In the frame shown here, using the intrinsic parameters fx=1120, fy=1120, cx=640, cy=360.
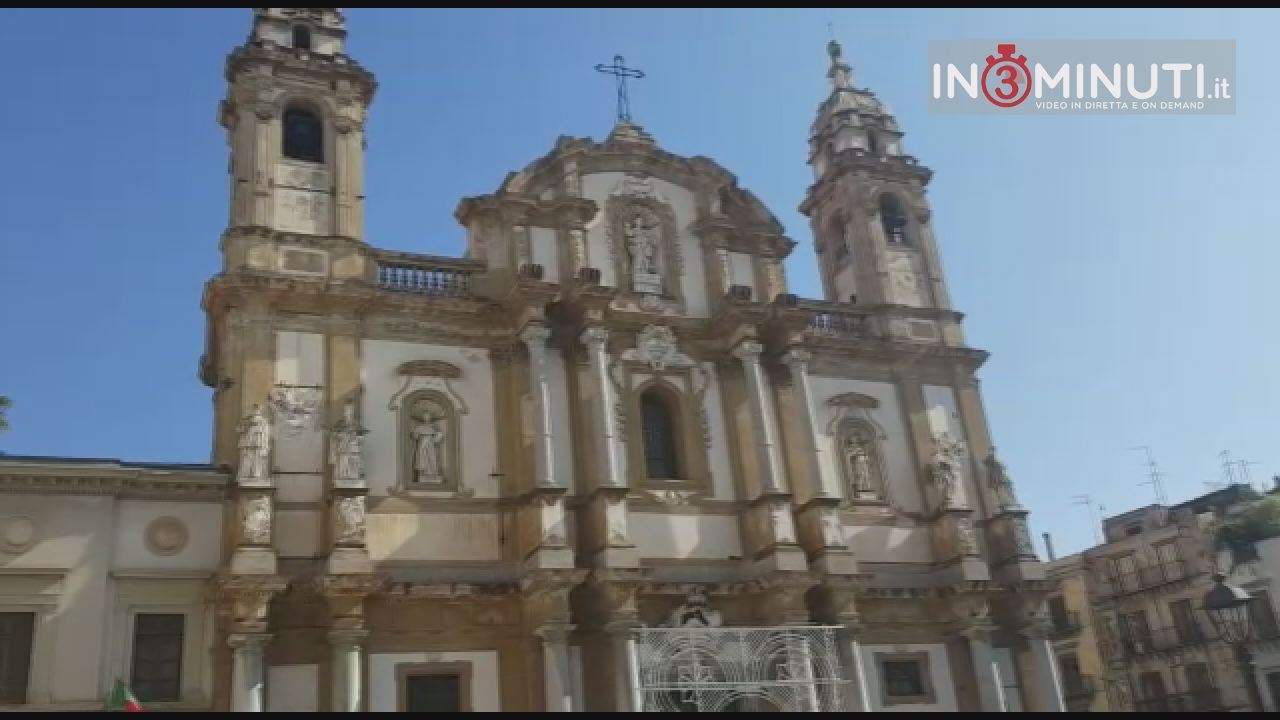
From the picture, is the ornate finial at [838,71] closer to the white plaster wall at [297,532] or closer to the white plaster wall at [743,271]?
the white plaster wall at [743,271]

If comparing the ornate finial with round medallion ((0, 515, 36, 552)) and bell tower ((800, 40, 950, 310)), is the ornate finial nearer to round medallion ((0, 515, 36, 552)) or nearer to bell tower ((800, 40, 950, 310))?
bell tower ((800, 40, 950, 310))

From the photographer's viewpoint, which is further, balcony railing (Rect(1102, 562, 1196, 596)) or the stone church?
balcony railing (Rect(1102, 562, 1196, 596))

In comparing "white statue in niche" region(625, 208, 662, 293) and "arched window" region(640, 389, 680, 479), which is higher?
"white statue in niche" region(625, 208, 662, 293)

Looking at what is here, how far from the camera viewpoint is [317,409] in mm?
18812

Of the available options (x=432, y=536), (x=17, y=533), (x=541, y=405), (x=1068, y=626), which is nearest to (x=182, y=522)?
(x=17, y=533)

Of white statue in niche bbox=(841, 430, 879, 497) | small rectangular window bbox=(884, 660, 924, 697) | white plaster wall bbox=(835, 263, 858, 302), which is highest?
white plaster wall bbox=(835, 263, 858, 302)

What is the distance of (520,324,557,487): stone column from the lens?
19234 mm

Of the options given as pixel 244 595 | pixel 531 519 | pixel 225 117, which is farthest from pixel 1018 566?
pixel 225 117

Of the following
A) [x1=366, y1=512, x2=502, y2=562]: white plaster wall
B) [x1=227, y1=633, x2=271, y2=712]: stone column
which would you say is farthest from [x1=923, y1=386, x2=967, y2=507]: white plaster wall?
[x1=227, y1=633, x2=271, y2=712]: stone column

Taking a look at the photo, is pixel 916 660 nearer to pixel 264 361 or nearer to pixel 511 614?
pixel 511 614

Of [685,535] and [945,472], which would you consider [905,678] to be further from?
[685,535]

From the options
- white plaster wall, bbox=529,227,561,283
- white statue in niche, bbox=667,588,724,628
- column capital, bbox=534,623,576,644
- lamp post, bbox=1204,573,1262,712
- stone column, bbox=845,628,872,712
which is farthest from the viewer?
white plaster wall, bbox=529,227,561,283

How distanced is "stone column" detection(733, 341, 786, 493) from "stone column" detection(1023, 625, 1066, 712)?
6073 millimetres

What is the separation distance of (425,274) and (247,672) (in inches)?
320
